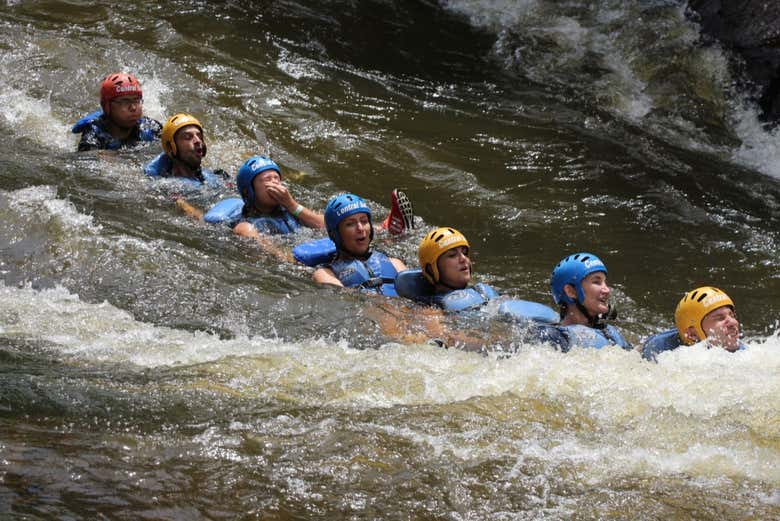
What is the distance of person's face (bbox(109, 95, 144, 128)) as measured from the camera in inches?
420

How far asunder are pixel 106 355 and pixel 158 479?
1.78m

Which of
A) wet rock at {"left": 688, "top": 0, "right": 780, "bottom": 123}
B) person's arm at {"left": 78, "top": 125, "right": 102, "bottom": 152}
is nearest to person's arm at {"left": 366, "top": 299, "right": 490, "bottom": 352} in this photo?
person's arm at {"left": 78, "top": 125, "right": 102, "bottom": 152}

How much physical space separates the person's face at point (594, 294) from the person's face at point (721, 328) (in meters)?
0.70

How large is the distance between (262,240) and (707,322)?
3.92m

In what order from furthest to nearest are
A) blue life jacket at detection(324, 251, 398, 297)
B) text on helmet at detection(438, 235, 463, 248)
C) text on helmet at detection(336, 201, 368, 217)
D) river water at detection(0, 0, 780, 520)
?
1. text on helmet at detection(336, 201, 368, 217)
2. blue life jacket at detection(324, 251, 398, 297)
3. text on helmet at detection(438, 235, 463, 248)
4. river water at detection(0, 0, 780, 520)

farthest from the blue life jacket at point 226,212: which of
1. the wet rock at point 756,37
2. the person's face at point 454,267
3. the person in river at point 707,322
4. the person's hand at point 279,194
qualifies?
the wet rock at point 756,37

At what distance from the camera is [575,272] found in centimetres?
683

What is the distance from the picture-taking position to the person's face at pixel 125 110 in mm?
10664

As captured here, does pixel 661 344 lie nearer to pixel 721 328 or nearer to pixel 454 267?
pixel 721 328

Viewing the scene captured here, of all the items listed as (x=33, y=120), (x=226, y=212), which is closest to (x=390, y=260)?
(x=226, y=212)

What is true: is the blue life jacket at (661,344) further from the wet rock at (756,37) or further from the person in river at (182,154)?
the wet rock at (756,37)

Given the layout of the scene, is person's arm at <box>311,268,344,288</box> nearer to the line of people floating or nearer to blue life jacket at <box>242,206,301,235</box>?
the line of people floating

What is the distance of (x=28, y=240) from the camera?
7.61m

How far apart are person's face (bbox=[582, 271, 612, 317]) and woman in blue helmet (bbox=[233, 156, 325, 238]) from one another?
3.12 meters
